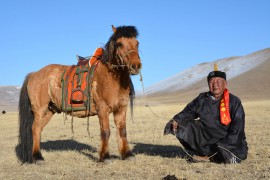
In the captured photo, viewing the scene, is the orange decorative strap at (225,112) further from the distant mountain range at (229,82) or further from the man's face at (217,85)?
the distant mountain range at (229,82)

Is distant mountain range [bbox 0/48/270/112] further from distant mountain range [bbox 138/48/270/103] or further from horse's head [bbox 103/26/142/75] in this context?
horse's head [bbox 103/26/142/75]

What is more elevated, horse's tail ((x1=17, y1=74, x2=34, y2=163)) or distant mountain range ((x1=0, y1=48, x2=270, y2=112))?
distant mountain range ((x1=0, y1=48, x2=270, y2=112))

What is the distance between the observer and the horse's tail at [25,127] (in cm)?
870

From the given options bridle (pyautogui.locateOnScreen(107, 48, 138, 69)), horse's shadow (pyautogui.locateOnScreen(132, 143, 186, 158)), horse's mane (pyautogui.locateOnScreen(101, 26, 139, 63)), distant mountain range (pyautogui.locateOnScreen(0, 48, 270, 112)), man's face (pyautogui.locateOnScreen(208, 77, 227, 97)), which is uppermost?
distant mountain range (pyautogui.locateOnScreen(0, 48, 270, 112))

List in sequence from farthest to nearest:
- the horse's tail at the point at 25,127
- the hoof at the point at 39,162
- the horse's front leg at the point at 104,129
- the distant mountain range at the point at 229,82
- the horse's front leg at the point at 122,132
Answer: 1. the distant mountain range at the point at 229,82
2. the horse's tail at the point at 25,127
3. the hoof at the point at 39,162
4. the horse's front leg at the point at 122,132
5. the horse's front leg at the point at 104,129

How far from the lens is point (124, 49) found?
756 centimetres

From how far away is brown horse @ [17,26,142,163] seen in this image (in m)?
7.70

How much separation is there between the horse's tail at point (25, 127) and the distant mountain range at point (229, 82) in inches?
2731

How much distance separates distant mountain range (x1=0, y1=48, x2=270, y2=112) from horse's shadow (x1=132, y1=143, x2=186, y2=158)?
67.5 meters

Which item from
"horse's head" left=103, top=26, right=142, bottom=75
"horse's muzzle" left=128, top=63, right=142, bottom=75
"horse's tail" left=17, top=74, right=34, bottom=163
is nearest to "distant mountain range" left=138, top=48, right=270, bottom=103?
"horse's tail" left=17, top=74, right=34, bottom=163

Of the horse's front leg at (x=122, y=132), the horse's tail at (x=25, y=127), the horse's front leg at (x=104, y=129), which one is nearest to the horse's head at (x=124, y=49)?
the horse's front leg at (x=104, y=129)

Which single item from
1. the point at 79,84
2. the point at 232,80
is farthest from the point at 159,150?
the point at 232,80

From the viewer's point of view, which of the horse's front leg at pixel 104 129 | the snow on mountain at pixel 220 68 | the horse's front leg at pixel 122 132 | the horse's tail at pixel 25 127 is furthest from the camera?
the snow on mountain at pixel 220 68

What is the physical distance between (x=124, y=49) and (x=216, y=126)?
8.23ft
